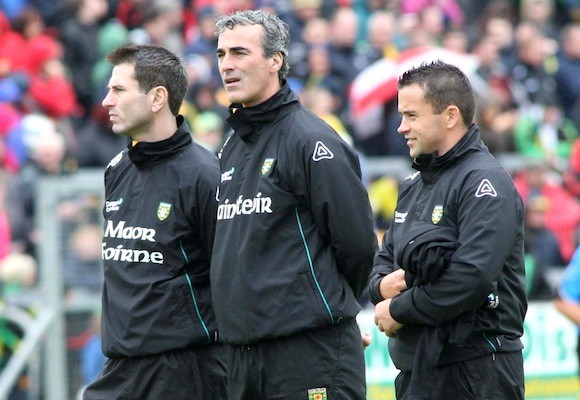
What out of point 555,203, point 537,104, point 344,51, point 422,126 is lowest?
point 422,126

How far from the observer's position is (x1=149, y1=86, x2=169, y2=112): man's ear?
693 centimetres

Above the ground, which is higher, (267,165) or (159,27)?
(159,27)

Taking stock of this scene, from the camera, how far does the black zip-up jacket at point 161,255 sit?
6602mm

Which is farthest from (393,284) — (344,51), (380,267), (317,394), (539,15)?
(539,15)

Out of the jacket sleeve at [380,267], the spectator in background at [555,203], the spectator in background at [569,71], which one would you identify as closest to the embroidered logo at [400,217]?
the jacket sleeve at [380,267]

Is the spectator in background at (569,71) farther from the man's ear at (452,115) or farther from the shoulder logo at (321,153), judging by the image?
the shoulder logo at (321,153)

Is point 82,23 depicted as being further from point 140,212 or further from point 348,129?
point 140,212

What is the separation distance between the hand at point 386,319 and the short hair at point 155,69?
169 centimetres

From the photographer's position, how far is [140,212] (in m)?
6.75

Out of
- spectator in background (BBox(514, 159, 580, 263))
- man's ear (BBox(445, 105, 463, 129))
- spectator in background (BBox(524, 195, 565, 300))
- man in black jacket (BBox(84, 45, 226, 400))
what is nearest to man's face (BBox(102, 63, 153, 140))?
man in black jacket (BBox(84, 45, 226, 400))

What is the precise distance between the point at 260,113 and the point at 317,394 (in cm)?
139

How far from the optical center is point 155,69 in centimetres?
696

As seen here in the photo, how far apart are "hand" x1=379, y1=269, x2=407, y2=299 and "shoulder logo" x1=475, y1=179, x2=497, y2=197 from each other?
1.77 feet

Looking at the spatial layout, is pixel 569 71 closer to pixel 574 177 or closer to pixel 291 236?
pixel 574 177
